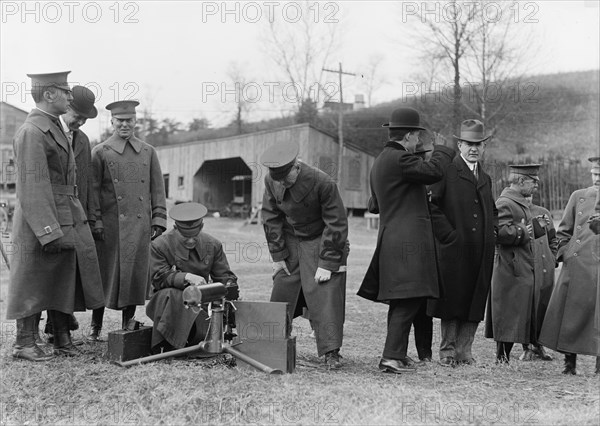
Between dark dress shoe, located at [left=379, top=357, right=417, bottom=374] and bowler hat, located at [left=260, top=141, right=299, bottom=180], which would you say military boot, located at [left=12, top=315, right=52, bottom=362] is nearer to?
bowler hat, located at [left=260, top=141, right=299, bottom=180]

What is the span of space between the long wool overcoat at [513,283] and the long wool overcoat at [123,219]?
3385 mm

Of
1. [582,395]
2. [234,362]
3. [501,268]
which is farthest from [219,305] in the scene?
[501,268]

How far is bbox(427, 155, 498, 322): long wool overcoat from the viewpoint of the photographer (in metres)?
6.17

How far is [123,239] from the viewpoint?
6.39 meters

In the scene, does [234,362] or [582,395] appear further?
[234,362]

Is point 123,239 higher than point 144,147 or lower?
lower

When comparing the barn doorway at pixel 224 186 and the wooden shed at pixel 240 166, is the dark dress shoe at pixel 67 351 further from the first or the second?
the barn doorway at pixel 224 186

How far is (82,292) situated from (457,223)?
3.28m

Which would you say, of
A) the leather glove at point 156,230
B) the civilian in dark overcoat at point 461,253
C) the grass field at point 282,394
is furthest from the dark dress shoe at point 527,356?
the leather glove at point 156,230

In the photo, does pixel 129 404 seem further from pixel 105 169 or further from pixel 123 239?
pixel 105 169

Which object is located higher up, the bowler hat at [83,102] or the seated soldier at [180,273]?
the bowler hat at [83,102]

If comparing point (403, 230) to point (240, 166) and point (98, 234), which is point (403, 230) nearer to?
point (98, 234)

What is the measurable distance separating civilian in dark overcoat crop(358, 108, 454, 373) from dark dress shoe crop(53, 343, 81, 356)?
2476 mm

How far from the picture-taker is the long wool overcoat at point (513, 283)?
23.0 ft
